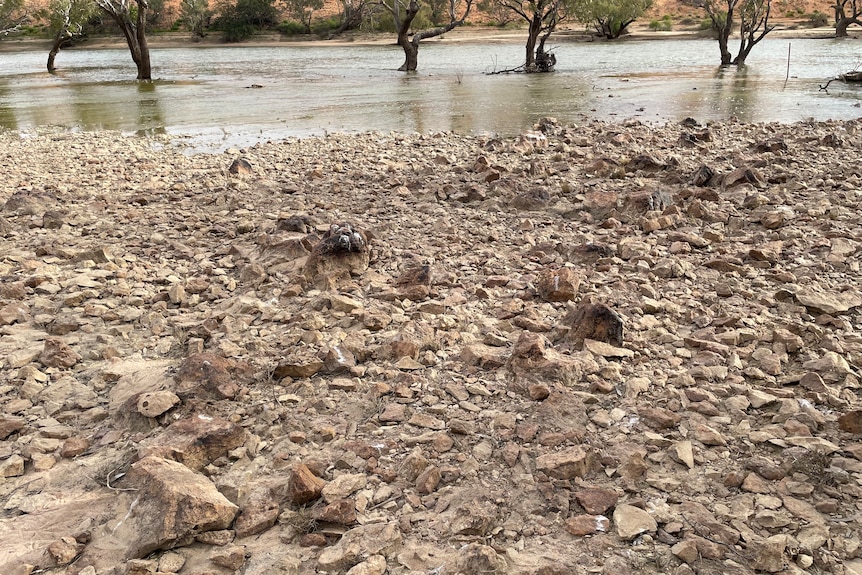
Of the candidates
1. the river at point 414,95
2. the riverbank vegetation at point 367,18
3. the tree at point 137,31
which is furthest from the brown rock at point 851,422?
the riverbank vegetation at point 367,18

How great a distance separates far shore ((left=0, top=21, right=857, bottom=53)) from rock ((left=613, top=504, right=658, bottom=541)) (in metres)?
42.2

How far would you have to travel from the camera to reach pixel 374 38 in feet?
159

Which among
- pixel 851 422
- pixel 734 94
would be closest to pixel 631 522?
pixel 851 422

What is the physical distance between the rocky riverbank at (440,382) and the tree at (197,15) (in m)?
52.5

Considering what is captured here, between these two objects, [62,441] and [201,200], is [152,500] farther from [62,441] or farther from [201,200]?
[201,200]

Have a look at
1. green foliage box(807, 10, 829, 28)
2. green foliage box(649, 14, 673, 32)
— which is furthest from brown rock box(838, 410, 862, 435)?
green foliage box(807, 10, 829, 28)

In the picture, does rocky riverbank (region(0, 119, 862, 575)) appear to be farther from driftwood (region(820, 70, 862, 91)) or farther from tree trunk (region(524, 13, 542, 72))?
tree trunk (region(524, 13, 542, 72))

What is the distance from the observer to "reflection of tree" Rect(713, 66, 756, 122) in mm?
12121

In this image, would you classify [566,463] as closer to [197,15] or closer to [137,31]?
[137,31]

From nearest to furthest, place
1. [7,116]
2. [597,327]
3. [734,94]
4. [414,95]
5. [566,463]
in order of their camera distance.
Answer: [566,463] → [597,327] → [7,116] → [734,94] → [414,95]

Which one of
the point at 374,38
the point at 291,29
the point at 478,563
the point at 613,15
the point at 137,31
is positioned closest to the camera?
the point at 478,563

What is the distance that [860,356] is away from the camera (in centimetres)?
321

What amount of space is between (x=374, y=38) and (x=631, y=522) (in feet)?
164

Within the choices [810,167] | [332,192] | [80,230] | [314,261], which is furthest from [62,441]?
[810,167]
